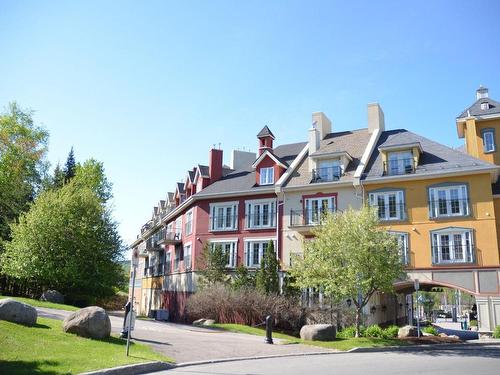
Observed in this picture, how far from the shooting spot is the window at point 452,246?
27.5m

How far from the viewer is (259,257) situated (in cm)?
3412

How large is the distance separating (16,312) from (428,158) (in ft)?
83.5

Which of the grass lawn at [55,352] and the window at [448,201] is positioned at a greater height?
the window at [448,201]

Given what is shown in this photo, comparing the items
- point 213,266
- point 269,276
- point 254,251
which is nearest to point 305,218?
point 254,251

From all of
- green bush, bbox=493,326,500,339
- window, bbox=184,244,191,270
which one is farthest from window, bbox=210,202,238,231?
green bush, bbox=493,326,500,339

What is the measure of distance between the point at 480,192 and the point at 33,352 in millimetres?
25441

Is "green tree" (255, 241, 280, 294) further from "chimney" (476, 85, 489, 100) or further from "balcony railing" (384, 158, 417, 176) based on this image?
"chimney" (476, 85, 489, 100)

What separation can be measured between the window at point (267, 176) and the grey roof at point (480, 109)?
51.2 ft

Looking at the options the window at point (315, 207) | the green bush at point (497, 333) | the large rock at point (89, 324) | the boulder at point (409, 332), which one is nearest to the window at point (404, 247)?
the window at point (315, 207)

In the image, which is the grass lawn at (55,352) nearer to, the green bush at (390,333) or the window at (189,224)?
the green bush at (390,333)

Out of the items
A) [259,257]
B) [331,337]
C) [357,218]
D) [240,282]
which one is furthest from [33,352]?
[259,257]

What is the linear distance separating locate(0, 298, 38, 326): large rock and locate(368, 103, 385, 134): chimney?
89.6ft

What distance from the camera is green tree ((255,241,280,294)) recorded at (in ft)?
94.2

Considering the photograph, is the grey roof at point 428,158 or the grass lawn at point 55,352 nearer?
the grass lawn at point 55,352
